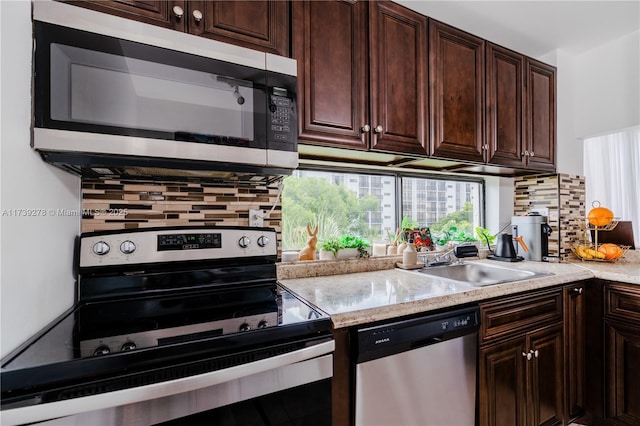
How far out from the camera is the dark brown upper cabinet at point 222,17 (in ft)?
3.39

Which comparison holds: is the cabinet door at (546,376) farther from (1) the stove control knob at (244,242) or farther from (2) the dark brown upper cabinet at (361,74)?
(1) the stove control knob at (244,242)

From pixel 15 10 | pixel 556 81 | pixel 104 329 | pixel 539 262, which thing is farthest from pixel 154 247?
pixel 556 81

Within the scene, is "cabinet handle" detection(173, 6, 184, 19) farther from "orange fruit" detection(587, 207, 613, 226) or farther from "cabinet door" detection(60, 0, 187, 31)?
"orange fruit" detection(587, 207, 613, 226)

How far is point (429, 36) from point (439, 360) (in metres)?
1.57

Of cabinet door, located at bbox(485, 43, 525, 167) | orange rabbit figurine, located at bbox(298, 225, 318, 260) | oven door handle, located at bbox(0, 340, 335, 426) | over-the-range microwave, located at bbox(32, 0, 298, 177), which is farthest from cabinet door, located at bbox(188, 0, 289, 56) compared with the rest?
cabinet door, located at bbox(485, 43, 525, 167)

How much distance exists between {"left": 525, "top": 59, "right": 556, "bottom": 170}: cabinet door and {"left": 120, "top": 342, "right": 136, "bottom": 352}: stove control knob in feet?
7.47

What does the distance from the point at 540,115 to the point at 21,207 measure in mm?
2648

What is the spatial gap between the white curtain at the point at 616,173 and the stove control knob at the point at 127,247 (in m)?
3.05

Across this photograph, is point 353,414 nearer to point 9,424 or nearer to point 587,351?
point 9,424

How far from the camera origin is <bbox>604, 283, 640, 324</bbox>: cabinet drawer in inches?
61.8

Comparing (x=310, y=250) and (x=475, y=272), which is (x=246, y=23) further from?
(x=475, y=272)

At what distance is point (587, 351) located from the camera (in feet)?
5.74

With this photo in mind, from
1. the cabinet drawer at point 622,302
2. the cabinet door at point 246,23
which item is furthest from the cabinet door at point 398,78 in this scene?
the cabinet drawer at point 622,302

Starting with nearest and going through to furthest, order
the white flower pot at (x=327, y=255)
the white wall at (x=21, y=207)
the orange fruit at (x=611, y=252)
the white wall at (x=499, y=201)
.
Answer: the white wall at (x=21, y=207), the white flower pot at (x=327, y=255), the orange fruit at (x=611, y=252), the white wall at (x=499, y=201)
